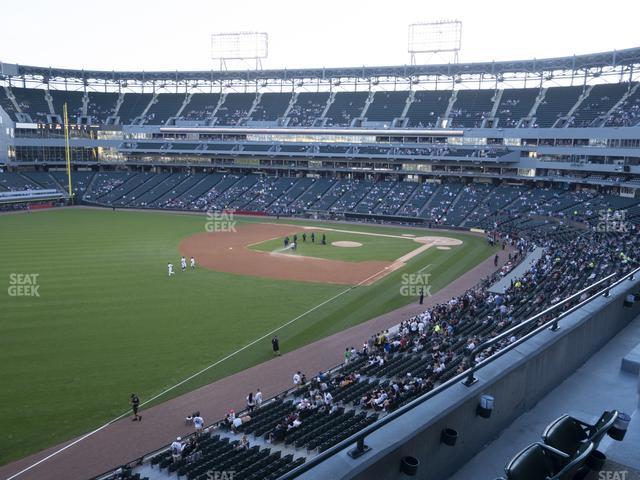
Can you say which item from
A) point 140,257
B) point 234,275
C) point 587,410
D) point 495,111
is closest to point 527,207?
point 495,111

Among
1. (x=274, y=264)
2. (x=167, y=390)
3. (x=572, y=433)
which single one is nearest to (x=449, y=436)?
(x=572, y=433)

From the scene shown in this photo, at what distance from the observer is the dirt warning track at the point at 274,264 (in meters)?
39.9

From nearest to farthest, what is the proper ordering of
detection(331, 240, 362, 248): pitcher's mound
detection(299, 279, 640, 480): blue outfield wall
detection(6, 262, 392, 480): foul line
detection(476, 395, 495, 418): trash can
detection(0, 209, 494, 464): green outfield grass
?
detection(299, 279, 640, 480): blue outfield wall → detection(476, 395, 495, 418): trash can → detection(6, 262, 392, 480): foul line → detection(0, 209, 494, 464): green outfield grass → detection(331, 240, 362, 248): pitcher's mound

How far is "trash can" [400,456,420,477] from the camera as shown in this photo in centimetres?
468

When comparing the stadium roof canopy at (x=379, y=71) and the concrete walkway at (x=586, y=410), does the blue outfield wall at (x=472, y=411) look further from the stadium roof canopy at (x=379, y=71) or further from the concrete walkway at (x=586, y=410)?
the stadium roof canopy at (x=379, y=71)

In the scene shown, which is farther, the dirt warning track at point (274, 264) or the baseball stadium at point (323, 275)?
the dirt warning track at point (274, 264)

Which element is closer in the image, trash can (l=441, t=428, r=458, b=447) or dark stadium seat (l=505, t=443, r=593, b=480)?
dark stadium seat (l=505, t=443, r=593, b=480)

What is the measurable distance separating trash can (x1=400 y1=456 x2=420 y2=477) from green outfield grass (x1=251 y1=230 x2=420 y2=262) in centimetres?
4119

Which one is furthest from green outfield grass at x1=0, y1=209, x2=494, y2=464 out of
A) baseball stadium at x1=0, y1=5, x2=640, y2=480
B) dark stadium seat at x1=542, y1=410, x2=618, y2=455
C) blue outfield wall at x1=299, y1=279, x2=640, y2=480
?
dark stadium seat at x1=542, y1=410, x2=618, y2=455

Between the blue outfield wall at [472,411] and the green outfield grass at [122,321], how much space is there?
15741 millimetres

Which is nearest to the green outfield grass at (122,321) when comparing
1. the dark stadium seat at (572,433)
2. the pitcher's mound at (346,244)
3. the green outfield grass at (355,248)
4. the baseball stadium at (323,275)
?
the baseball stadium at (323,275)

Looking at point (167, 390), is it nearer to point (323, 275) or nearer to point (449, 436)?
point (449, 436)

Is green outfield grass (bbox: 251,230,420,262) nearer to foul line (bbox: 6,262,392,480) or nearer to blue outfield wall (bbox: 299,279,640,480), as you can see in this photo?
foul line (bbox: 6,262,392,480)

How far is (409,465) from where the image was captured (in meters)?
4.71
